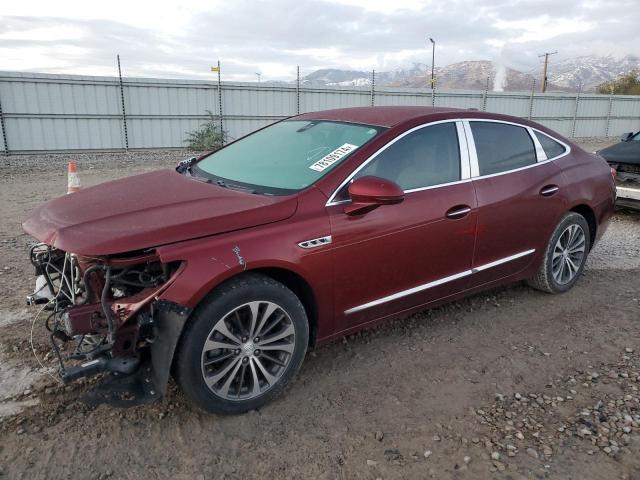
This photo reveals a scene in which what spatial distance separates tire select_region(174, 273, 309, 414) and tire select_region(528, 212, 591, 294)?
2.50m

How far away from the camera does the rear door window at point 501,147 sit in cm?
381

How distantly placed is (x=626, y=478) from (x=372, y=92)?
17.4 m

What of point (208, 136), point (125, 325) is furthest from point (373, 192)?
point (208, 136)

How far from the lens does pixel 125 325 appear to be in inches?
99.1

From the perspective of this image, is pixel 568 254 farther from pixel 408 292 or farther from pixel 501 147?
pixel 408 292

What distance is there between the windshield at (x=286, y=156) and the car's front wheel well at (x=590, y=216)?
2287 mm

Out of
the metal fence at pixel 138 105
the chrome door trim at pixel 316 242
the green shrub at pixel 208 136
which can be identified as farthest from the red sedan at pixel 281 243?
the metal fence at pixel 138 105

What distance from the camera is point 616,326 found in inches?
A: 158

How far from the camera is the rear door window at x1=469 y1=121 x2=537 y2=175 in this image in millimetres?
3807

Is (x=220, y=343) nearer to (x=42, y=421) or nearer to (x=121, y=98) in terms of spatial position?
(x=42, y=421)

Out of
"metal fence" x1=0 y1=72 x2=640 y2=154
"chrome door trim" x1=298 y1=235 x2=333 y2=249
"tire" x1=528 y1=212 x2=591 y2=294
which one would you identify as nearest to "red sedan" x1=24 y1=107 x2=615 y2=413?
"chrome door trim" x1=298 y1=235 x2=333 y2=249

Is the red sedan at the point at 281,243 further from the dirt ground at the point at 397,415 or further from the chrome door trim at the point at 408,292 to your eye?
the dirt ground at the point at 397,415

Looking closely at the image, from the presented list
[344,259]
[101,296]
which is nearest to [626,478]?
[344,259]

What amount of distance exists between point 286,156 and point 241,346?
55.0 inches
